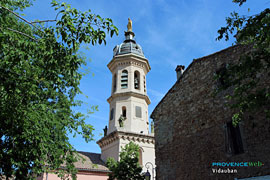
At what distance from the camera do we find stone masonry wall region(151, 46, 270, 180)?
848cm

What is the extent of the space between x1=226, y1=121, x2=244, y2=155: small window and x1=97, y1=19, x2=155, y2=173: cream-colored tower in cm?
1516

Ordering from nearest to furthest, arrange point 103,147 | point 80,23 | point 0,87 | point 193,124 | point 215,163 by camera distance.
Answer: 1. point 80,23
2. point 0,87
3. point 215,163
4. point 193,124
5. point 103,147

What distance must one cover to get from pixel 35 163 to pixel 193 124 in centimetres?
700

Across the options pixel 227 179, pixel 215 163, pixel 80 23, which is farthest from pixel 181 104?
pixel 80 23

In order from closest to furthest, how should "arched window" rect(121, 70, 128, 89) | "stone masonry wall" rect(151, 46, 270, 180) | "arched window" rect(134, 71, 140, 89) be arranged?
"stone masonry wall" rect(151, 46, 270, 180), "arched window" rect(121, 70, 128, 89), "arched window" rect(134, 71, 140, 89)

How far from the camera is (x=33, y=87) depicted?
315 inches

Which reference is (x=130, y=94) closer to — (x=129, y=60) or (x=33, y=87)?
(x=129, y=60)

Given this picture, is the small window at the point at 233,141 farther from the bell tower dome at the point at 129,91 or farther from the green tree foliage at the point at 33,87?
the bell tower dome at the point at 129,91

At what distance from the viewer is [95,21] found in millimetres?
5332

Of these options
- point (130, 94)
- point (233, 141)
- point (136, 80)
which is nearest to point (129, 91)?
point (130, 94)

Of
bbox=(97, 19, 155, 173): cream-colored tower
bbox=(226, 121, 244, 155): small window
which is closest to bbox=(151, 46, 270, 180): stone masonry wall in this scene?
bbox=(226, 121, 244, 155): small window

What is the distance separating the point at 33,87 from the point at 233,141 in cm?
781

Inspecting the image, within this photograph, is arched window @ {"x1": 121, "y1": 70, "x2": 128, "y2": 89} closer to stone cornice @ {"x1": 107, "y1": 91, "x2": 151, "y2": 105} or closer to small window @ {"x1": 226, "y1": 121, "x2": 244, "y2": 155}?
stone cornice @ {"x1": 107, "y1": 91, "x2": 151, "y2": 105}

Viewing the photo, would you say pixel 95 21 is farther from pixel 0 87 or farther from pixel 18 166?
pixel 18 166
